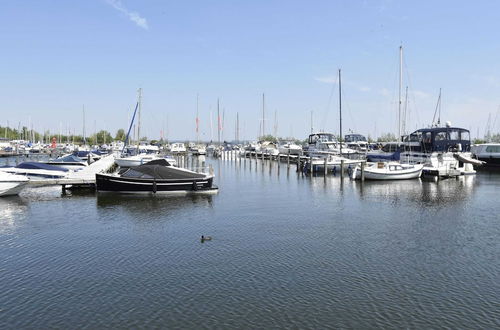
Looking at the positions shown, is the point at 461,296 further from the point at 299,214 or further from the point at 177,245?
the point at 299,214

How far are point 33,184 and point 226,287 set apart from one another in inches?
1274

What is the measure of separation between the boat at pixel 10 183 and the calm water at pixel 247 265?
1470mm

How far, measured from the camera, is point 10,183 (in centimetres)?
3309

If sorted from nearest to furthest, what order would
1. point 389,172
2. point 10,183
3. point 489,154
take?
point 10,183 → point 389,172 → point 489,154

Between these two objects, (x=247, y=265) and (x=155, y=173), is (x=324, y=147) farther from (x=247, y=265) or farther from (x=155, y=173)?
(x=247, y=265)

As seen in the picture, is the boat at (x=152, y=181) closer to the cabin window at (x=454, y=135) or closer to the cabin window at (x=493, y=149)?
the cabin window at (x=454, y=135)

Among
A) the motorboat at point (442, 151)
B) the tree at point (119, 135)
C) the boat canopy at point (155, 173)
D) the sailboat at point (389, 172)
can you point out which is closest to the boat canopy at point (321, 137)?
the motorboat at point (442, 151)

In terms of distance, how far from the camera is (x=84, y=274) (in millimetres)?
16172

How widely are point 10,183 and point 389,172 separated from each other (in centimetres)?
3942

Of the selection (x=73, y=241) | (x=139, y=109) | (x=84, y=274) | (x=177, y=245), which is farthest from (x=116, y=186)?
(x=139, y=109)

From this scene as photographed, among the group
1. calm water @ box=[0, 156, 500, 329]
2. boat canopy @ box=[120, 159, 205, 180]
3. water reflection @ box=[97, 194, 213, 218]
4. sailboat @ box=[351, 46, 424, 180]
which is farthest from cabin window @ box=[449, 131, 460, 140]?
boat canopy @ box=[120, 159, 205, 180]

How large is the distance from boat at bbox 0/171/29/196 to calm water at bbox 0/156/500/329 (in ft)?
4.82

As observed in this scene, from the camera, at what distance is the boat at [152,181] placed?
35.6 m

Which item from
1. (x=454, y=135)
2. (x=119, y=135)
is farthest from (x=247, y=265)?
(x=119, y=135)
